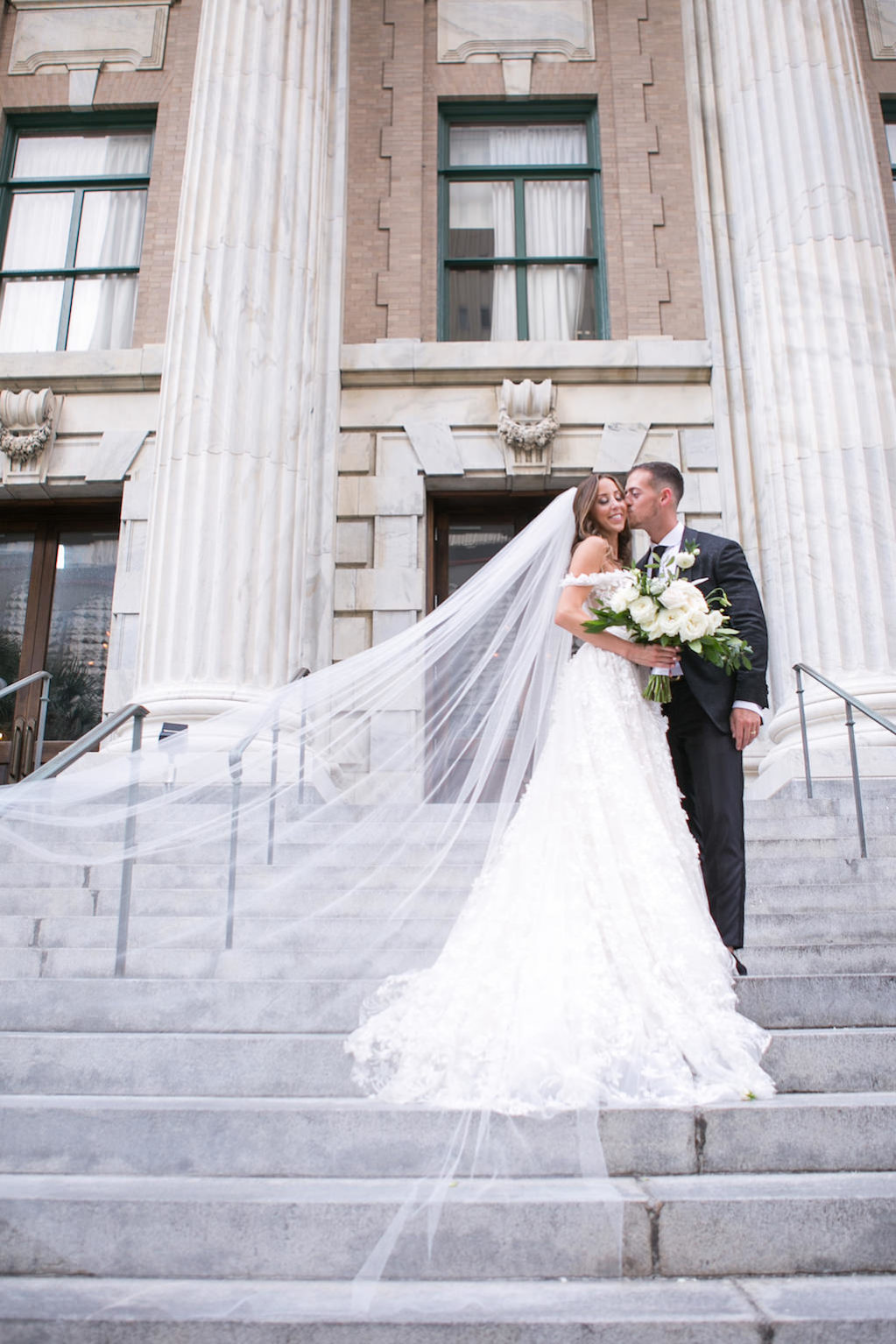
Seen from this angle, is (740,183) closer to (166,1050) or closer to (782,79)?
(782,79)

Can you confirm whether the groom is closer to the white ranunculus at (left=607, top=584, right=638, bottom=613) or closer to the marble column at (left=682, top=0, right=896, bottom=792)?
the white ranunculus at (left=607, top=584, right=638, bottom=613)

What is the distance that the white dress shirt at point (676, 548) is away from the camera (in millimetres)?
4277

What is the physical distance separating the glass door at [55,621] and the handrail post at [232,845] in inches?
252

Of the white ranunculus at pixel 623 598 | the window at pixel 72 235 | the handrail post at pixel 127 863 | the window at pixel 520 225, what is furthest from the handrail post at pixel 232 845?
the window at pixel 72 235

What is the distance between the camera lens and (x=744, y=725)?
4.25 metres

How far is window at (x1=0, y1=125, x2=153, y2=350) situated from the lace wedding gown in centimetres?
908

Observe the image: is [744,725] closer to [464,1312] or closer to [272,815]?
[272,815]

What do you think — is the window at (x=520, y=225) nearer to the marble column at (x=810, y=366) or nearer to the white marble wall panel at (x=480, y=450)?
the white marble wall panel at (x=480, y=450)

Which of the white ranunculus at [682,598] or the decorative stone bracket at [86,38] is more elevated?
the decorative stone bracket at [86,38]

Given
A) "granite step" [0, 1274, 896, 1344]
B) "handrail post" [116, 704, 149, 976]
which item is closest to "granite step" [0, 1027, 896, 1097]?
"handrail post" [116, 704, 149, 976]

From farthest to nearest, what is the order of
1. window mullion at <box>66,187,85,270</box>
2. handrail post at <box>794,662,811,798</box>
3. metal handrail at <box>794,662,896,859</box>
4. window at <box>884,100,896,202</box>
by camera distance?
window mullion at <box>66,187,85,270</box> < window at <box>884,100,896,202</box> < handrail post at <box>794,662,811,798</box> < metal handrail at <box>794,662,896,859</box>

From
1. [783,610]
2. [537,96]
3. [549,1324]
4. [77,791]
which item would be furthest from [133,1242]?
[537,96]

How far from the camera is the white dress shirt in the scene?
4277 mm

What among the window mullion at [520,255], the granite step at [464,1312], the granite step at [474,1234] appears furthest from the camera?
the window mullion at [520,255]
